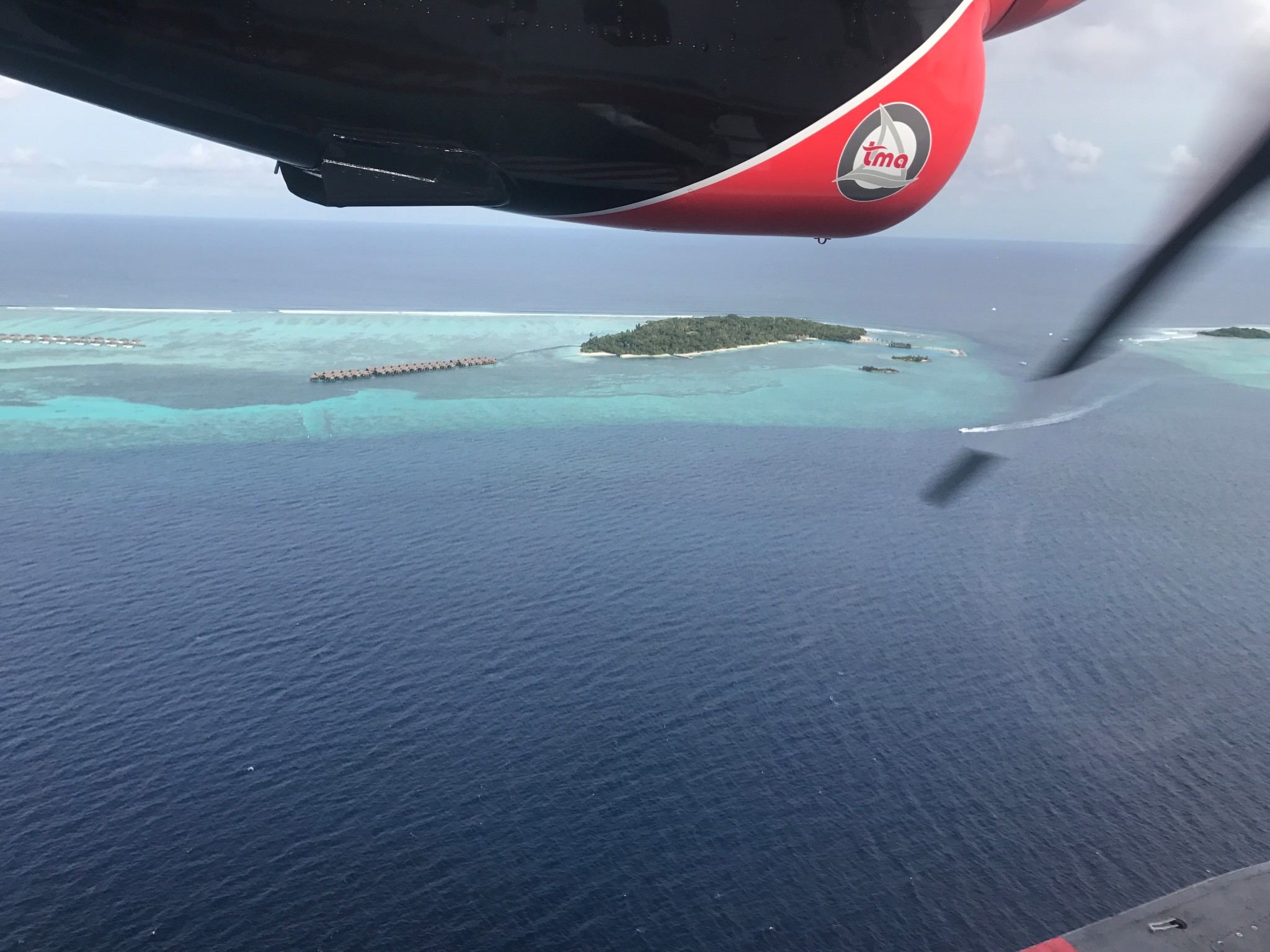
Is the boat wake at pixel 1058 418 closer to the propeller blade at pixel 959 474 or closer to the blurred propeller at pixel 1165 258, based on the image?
the propeller blade at pixel 959 474

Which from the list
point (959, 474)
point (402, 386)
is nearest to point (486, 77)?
point (959, 474)

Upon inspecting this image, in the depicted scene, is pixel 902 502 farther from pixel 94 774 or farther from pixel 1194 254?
pixel 1194 254

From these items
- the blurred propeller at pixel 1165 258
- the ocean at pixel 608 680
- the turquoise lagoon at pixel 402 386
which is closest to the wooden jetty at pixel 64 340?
the turquoise lagoon at pixel 402 386

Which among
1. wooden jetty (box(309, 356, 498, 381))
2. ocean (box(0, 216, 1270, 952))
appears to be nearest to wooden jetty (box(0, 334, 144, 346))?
wooden jetty (box(309, 356, 498, 381))

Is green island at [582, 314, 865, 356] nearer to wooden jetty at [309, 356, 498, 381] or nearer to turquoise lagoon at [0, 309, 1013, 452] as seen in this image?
turquoise lagoon at [0, 309, 1013, 452]

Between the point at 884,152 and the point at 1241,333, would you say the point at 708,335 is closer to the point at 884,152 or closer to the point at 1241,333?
the point at 1241,333

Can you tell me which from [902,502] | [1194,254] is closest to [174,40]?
[1194,254]
